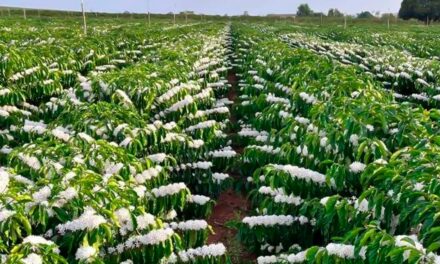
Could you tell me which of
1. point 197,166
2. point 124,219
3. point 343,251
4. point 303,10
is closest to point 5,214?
point 124,219

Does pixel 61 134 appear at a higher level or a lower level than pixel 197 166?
higher

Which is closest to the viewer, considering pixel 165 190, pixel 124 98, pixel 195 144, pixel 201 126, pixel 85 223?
pixel 85 223

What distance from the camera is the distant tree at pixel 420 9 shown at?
74188 millimetres

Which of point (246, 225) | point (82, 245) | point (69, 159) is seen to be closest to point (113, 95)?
point (69, 159)

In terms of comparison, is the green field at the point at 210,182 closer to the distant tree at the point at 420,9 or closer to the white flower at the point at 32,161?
the white flower at the point at 32,161

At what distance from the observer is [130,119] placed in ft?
16.4

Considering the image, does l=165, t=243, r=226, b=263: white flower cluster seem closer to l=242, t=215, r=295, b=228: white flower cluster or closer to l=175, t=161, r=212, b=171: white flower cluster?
l=242, t=215, r=295, b=228: white flower cluster

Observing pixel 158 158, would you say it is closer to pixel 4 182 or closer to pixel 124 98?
pixel 124 98

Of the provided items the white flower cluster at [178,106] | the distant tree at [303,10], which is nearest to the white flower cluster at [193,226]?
the white flower cluster at [178,106]

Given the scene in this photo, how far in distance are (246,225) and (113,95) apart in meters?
2.70

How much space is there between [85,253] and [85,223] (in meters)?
0.21

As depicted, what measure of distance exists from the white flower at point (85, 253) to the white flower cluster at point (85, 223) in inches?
5.1

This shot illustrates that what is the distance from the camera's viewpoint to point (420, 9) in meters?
76.6

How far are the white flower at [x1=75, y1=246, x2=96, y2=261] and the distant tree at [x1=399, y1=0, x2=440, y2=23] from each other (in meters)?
79.4
